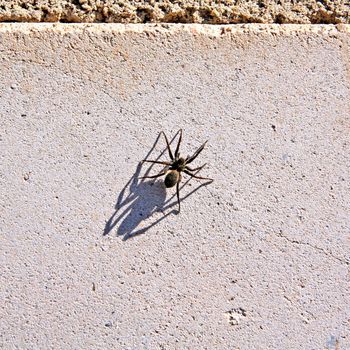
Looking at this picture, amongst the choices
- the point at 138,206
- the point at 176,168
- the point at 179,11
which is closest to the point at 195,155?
the point at 176,168

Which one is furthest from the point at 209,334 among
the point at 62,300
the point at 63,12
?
the point at 63,12

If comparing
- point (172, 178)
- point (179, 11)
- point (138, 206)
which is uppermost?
point (179, 11)

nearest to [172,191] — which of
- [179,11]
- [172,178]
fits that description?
[172,178]

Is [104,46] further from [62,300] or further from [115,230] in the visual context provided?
[62,300]

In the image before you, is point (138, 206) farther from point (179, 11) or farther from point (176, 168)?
point (179, 11)

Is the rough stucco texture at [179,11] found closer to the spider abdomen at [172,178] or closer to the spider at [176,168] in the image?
the spider at [176,168]

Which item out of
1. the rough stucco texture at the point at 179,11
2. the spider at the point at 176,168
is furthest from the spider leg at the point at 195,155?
the rough stucco texture at the point at 179,11

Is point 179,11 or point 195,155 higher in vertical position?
point 179,11
